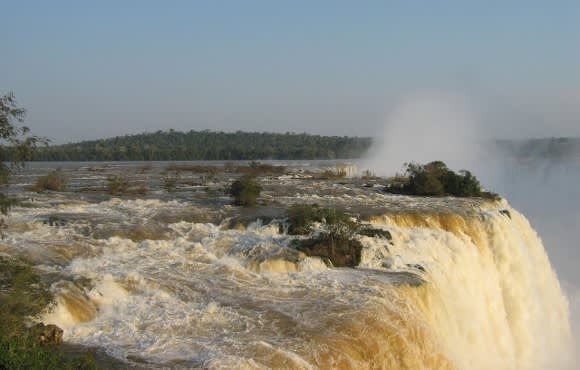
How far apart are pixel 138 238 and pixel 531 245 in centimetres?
1336

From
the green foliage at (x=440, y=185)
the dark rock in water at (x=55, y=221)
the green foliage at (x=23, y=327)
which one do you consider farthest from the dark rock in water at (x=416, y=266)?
the green foliage at (x=440, y=185)

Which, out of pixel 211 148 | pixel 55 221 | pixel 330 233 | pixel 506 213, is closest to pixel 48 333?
pixel 330 233

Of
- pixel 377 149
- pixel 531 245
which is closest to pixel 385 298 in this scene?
pixel 531 245

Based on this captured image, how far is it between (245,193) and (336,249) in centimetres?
771

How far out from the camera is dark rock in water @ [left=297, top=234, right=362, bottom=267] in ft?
47.7

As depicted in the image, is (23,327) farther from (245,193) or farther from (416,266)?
(245,193)

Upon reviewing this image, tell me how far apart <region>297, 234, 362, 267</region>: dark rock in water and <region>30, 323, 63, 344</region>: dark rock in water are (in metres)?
6.68

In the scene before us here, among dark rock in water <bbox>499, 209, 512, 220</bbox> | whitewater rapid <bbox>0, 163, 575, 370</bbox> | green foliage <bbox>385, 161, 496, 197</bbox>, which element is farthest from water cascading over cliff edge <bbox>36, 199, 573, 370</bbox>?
green foliage <bbox>385, 161, 496, 197</bbox>

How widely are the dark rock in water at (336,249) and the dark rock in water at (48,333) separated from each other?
6684mm

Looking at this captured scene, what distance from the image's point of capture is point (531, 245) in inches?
872

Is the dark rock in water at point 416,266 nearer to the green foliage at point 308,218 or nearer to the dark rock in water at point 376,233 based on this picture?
the dark rock in water at point 376,233

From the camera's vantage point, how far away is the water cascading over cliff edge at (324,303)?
371 inches

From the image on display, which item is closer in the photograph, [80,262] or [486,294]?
[80,262]

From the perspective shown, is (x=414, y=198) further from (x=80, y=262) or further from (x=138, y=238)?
(x=80, y=262)
